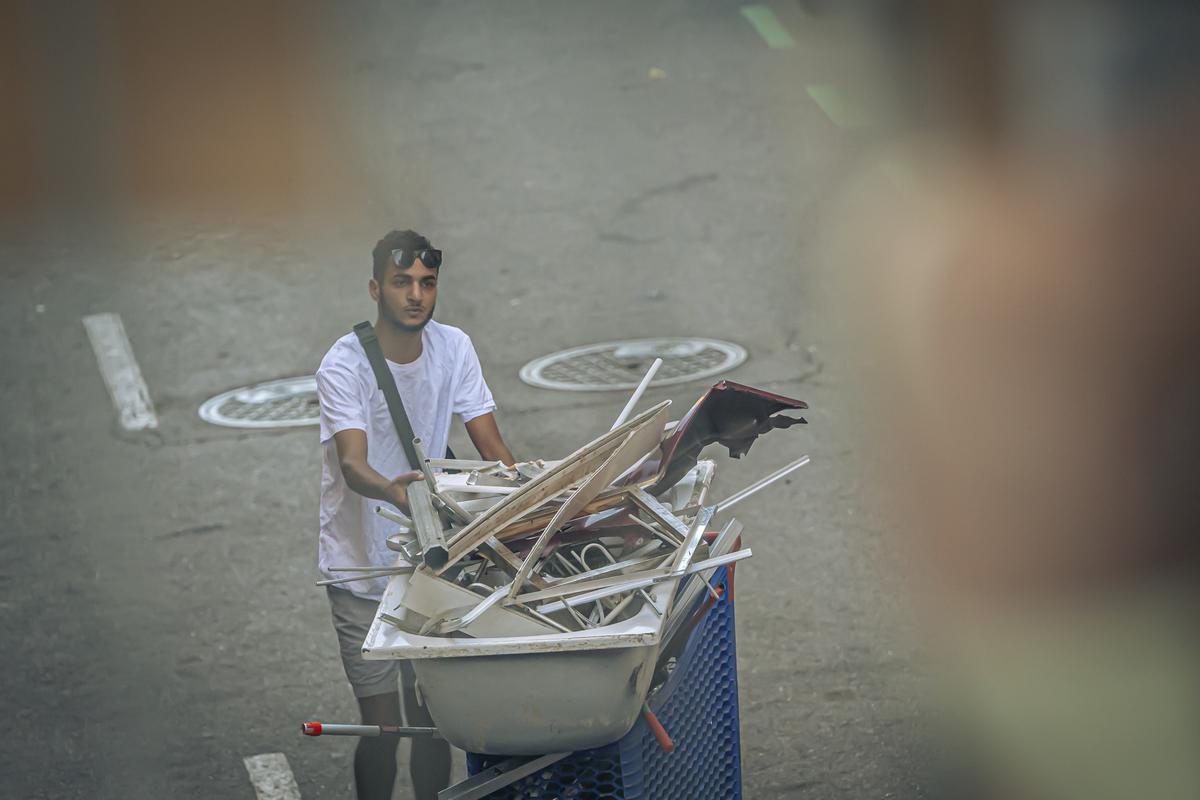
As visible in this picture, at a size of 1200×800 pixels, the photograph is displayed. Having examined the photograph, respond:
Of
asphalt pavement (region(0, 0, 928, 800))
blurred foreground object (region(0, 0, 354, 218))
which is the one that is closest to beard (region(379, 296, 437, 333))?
asphalt pavement (region(0, 0, 928, 800))

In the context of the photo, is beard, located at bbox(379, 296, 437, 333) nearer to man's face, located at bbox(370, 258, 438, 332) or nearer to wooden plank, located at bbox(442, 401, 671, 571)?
man's face, located at bbox(370, 258, 438, 332)

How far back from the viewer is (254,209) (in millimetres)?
12992

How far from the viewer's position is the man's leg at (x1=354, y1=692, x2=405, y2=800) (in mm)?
5473

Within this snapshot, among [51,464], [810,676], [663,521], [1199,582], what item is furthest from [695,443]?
[51,464]

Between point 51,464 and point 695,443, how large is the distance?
5.95 meters

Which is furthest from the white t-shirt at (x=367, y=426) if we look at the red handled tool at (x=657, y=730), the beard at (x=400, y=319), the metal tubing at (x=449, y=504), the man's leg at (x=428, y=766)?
the red handled tool at (x=657, y=730)

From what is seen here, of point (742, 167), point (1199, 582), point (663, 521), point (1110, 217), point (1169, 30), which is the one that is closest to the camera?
point (663, 521)

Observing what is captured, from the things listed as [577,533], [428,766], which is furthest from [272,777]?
[577,533]

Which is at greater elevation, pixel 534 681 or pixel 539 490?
pixel 539 490

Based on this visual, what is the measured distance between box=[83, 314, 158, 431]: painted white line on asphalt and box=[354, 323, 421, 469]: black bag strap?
476 centimetres

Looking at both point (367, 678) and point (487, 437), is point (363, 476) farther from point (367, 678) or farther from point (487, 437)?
point (367, 678)

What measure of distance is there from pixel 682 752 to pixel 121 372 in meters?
6.90

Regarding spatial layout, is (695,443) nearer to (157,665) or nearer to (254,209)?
(157,665)

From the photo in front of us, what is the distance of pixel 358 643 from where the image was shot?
5.48 meters
